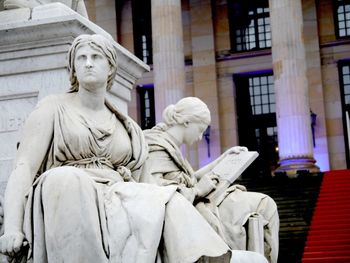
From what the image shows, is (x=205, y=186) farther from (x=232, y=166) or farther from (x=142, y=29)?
(x=142, y=29)

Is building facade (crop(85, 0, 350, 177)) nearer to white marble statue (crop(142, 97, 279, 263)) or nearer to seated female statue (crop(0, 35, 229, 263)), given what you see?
white marble statue (crop(142, 97, 279, 263))

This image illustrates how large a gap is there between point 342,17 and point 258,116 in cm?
Result: 603

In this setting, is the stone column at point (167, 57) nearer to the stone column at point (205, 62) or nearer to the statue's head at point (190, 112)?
the stone column at point (205, 62)

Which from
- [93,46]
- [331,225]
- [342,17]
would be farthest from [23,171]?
[342,17]

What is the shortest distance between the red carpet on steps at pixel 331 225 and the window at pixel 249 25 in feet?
42.5

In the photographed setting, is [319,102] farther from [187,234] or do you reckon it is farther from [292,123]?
[187,234]

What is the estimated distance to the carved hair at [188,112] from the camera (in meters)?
4.65

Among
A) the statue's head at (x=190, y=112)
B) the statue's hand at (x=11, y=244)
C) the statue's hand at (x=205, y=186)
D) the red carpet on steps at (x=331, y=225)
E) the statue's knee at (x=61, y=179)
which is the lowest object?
the red carpet on steps at (x=331, y=225)

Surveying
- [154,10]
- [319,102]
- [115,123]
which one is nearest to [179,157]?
[115,123]

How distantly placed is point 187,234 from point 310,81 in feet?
101

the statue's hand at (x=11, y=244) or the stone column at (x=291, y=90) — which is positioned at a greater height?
the stone column at (x=291, y=90)

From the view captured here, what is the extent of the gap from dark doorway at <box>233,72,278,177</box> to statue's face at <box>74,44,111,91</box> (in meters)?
29.8

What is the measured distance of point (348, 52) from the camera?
33.1m

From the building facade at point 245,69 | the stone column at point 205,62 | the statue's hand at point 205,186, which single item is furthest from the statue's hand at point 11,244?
the stone column at point 205,62
